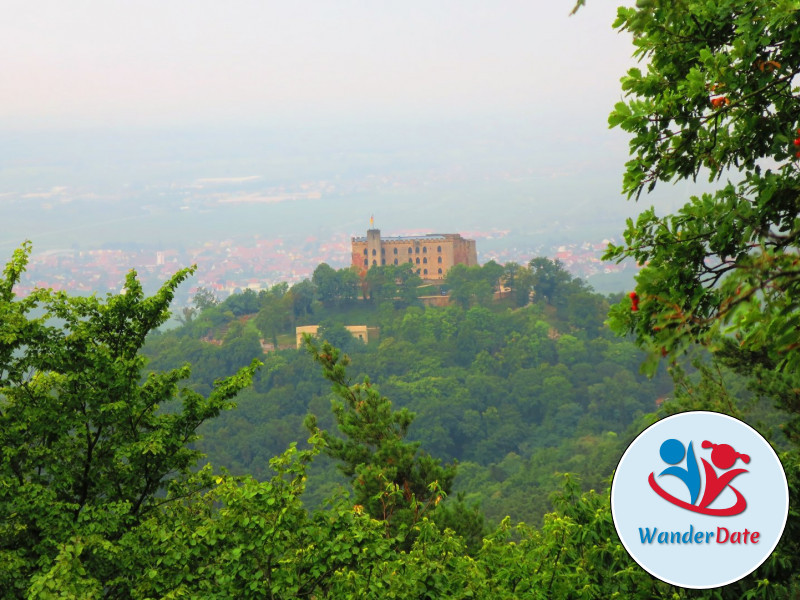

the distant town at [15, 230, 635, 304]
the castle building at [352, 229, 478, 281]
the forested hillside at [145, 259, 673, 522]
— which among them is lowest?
the forested hillside at [145, 259, 673, 522]

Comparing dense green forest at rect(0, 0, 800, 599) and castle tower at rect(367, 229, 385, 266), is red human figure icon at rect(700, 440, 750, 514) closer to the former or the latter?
dense green forest at rect(0, 0, 800, 599)

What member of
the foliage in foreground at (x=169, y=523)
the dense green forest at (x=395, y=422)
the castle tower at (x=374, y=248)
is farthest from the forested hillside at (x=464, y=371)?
the foliage in foreground at (x=169, y=523)

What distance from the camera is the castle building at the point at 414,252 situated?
74.7 m

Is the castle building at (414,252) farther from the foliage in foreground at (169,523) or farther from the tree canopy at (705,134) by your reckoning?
the tree canopy at (705,134)

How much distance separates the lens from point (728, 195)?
3900mm

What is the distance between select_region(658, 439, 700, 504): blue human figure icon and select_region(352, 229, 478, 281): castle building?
231ft

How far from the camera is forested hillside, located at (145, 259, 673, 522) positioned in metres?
46.9

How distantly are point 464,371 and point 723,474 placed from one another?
56623 millimetres

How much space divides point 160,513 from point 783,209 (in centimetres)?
552

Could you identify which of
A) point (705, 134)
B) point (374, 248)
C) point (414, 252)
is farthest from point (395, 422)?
point (374, 248)

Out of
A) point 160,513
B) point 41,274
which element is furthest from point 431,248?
point 41,274

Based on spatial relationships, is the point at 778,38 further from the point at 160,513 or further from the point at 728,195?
the point at 160,513

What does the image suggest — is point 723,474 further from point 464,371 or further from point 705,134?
point 464,371

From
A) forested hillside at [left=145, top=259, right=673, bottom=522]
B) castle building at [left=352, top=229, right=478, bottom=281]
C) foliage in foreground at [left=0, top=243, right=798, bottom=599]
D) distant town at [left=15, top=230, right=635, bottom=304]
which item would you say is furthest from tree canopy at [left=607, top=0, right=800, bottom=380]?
distant town at [left=15, top=230, right=635, bottom=304]
